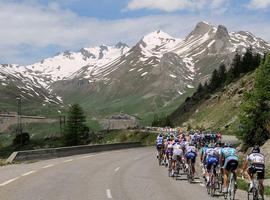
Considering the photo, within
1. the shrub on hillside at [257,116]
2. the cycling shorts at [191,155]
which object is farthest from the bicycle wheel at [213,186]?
the shrub on hillside at [257,116]

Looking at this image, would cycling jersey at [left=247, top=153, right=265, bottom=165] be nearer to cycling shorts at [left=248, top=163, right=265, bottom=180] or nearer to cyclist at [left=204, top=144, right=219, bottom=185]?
cycling shorts at [left=248, top=163, right=265, bottom=180]

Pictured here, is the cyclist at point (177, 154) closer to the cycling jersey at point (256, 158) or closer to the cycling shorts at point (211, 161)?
the cycling shorts at point (211, 161)

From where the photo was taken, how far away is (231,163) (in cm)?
1764

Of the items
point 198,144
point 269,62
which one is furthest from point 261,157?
point 198,144

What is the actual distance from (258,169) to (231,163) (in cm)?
134

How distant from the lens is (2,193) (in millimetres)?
18016

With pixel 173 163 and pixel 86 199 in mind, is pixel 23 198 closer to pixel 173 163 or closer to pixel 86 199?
pixel 86 199

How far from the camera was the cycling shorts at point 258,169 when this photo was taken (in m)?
16.4

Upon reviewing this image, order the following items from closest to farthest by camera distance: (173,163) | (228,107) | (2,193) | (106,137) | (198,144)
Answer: (2,193) → (173,163) → (198,144) → (228,107) → (106,137)

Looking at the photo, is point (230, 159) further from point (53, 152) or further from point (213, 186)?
point (53, 152)

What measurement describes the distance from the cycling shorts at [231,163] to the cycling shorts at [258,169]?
0.97m

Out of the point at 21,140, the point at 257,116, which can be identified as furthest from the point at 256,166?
the point at 21,140

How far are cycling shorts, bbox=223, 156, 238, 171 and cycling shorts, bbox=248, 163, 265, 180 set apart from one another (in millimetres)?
973

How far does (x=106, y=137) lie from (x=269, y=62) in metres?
109
